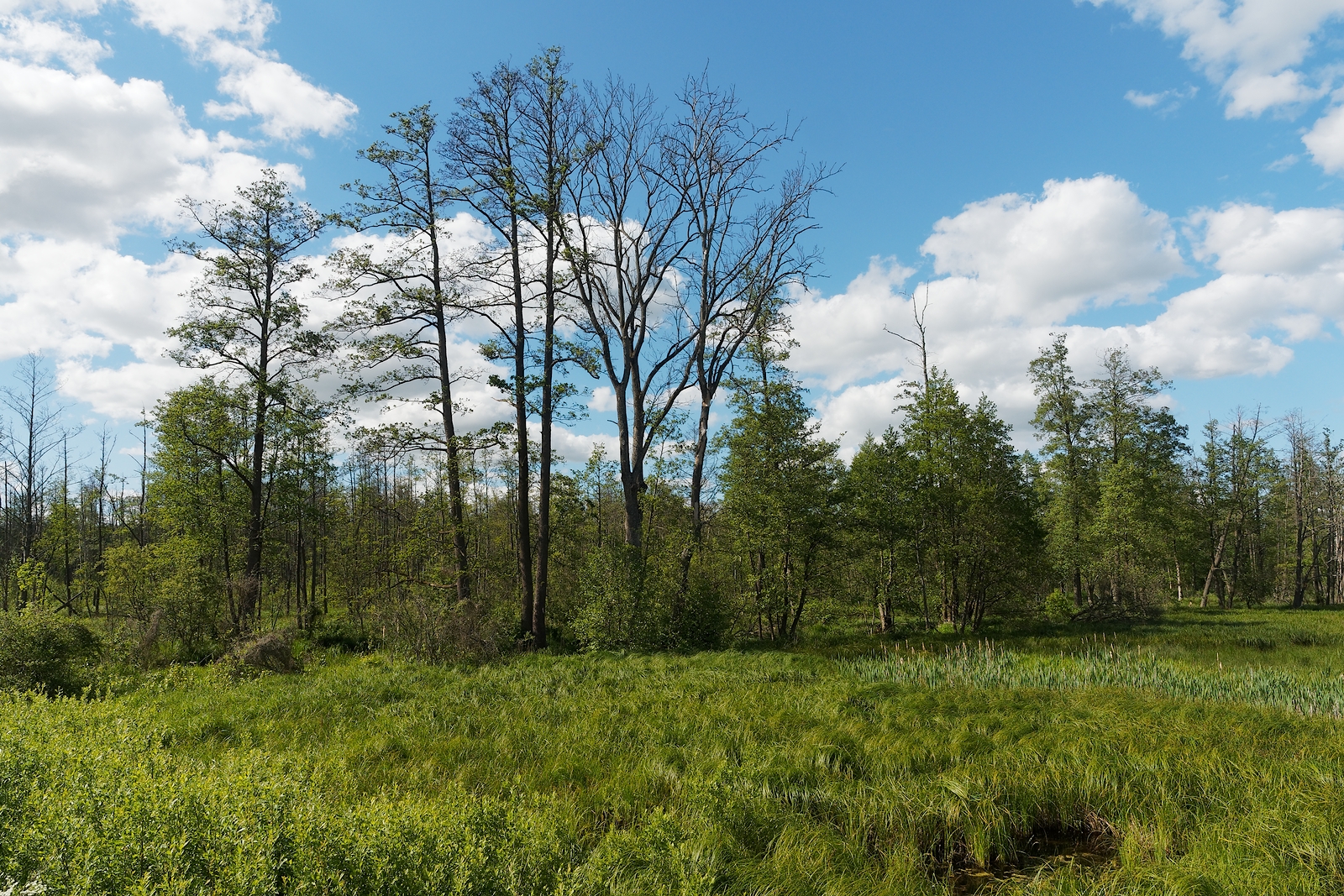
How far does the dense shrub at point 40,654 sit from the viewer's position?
10648 millimetres

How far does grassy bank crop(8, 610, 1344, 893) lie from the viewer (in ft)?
11.0

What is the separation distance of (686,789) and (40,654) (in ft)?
40.2

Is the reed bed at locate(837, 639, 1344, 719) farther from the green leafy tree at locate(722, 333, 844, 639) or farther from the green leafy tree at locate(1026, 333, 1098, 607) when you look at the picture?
the green leafy tree at locate(1026, 333, 1098, 607)

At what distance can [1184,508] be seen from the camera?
1347 inches

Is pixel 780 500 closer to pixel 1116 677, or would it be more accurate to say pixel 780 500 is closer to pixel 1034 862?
pixel 1116 677

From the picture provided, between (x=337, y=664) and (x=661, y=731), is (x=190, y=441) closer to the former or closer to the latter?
(x=337, y=664)

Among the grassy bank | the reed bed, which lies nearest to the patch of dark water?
the grassy bank

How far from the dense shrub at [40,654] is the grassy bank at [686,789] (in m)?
0.92

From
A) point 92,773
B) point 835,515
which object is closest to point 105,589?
point 92,773

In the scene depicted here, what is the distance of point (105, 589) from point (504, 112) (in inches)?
753

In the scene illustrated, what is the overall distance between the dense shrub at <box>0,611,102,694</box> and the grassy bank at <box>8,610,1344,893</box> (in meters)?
0.92

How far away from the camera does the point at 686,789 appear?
5602mm

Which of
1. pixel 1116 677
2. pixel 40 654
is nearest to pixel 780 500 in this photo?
pixel 1116 677

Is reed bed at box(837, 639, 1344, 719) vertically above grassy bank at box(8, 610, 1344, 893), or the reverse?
grassy bank at box(8, 610, 1344, 893)
